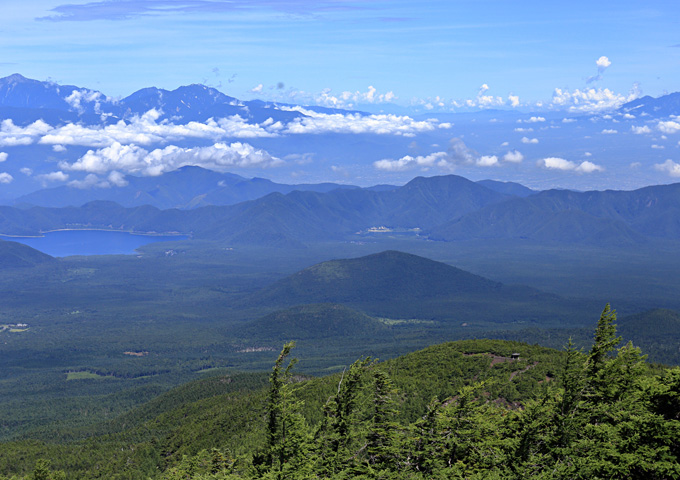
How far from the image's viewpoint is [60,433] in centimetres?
13438

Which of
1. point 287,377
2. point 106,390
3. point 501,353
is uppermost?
point 287,377

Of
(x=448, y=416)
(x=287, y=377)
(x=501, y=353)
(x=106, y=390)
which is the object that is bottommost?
(x=106, y=390)

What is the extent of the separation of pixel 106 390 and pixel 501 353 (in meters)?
149

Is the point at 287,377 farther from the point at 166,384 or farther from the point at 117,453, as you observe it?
the point at 166,384

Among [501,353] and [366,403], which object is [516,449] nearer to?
[366,403]

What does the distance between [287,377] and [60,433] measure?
386 feet

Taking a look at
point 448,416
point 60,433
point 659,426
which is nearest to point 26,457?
point 60,433

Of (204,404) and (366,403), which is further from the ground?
(366,403)

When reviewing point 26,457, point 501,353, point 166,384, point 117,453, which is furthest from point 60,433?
point 501,353

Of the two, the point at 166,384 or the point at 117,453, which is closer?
the point at 117,453

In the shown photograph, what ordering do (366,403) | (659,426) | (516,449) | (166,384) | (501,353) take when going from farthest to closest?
1. (166,384)
2. (501,353)
3. (366,403)
4. (516,449)
5. (659,426)

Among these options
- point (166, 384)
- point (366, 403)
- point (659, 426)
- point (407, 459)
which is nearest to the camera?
point (659, 426)

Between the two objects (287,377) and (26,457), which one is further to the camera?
(26,457)

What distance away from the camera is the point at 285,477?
37.1 metres
